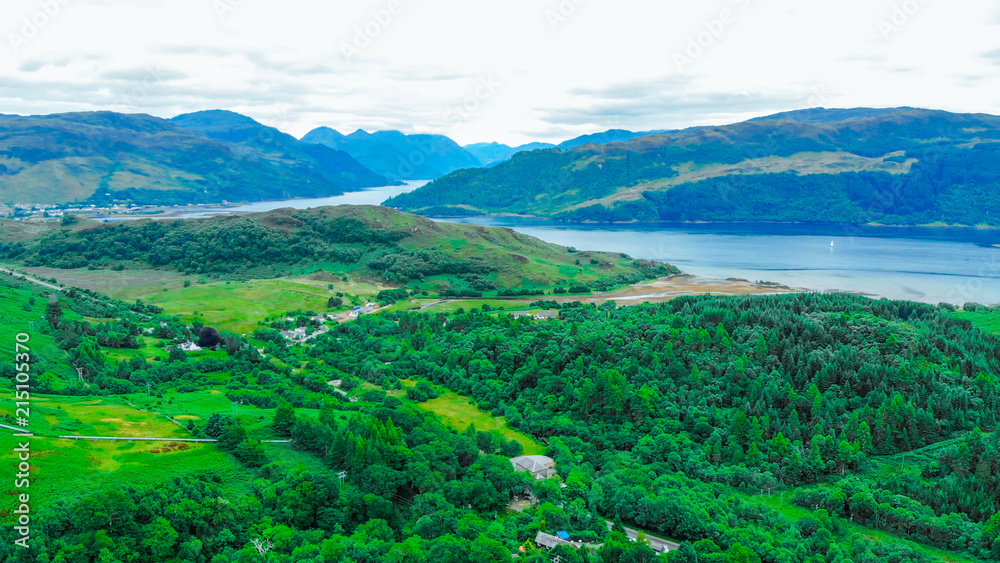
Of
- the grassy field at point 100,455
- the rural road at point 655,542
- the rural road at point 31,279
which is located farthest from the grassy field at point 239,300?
the rural road at point 655,542

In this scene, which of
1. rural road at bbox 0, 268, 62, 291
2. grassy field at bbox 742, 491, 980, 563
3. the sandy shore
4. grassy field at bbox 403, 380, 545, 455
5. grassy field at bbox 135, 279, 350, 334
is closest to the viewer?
grassy field at bbox 742, 491, 980, 563

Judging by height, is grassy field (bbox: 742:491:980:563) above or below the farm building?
below

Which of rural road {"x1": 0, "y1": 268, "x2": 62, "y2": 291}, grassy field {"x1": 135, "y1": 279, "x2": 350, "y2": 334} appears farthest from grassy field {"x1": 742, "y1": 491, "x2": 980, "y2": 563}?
rural road {"x1": 0, "y1": 268, "x2": 62, "y2": 291}

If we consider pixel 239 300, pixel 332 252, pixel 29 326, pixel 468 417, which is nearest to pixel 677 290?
pixel 332 252

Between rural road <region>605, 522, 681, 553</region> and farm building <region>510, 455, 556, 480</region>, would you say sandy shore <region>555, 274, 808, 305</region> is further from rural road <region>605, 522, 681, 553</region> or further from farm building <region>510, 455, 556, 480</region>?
rural road <region>605, 522, 681, 553</region>

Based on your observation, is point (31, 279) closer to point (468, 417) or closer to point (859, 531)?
point (468, 417)

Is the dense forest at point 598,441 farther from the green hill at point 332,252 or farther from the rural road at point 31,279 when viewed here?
the green hill at point 332,252
